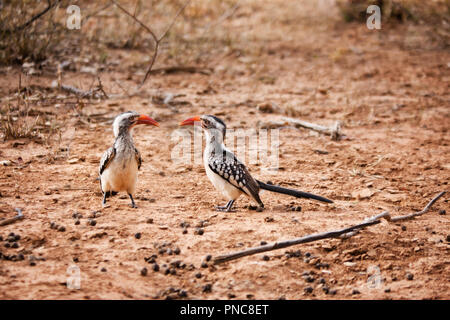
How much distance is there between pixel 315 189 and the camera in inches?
221

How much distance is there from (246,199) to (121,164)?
55.9 inches

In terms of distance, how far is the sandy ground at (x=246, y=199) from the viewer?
12.7 feet

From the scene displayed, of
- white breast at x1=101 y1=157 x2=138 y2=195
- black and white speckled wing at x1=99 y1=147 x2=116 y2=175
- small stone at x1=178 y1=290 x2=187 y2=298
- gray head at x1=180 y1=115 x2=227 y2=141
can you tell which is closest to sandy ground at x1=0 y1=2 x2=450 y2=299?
small stone at x1=178 y1=290 x2=187 y2=298

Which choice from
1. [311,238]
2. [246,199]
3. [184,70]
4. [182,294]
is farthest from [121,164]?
[184,70]

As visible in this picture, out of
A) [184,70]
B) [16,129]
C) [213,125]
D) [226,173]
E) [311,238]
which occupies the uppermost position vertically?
[184,70]

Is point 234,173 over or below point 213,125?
below

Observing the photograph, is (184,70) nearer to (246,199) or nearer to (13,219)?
(246,199)

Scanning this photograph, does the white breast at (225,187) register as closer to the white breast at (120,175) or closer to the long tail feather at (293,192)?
the long tail feather at (293,192)

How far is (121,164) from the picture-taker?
4.79 metres

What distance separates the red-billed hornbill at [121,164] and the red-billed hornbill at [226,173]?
64 centimetres

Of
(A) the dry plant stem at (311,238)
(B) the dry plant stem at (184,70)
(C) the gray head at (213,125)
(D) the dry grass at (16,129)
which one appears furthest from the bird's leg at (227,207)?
(B) the dry plant stem at (184,70)

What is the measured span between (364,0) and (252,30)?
108 inches
